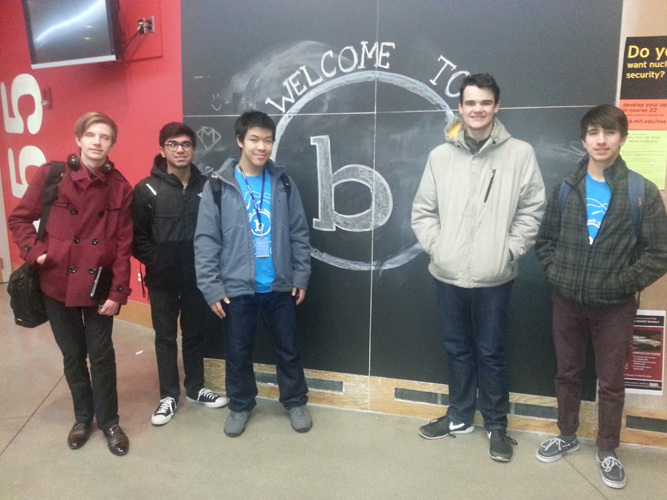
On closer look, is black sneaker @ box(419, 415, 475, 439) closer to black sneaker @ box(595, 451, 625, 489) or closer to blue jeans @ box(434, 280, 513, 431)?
blue jeans @ box(434, 280, 513, 431)

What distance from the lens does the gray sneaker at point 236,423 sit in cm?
252

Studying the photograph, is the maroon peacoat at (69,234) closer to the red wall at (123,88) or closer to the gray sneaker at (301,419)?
the gray sneaker at (301,419)

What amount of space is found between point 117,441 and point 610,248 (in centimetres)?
239

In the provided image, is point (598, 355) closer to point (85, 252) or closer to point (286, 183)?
point (286, 183)

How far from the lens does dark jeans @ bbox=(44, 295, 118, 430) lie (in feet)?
7.64

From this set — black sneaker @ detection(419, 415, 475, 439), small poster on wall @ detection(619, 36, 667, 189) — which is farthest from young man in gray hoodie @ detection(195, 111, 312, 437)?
small poster on wall @ detection(619, 36, 667, 189)

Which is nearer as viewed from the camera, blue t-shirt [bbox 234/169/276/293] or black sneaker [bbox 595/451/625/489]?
black sneaker [bbox 595/451/625/489]

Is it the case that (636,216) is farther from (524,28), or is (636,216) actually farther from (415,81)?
(415,81)

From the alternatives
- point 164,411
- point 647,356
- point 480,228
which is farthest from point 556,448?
point 164,411

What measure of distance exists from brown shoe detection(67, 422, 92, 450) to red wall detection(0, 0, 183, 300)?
5.81 ft

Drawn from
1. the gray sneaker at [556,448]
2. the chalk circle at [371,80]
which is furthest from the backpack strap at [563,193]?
the gray sneaker at [556,448]

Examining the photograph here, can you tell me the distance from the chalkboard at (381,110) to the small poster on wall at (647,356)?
0.65 feet

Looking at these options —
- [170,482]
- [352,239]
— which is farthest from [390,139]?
[170,482]

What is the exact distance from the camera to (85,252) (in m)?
2.25
